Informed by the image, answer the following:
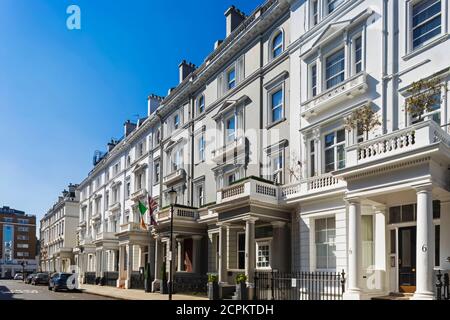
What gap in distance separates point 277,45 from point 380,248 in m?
11.9

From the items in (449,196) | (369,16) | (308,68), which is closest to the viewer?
(449,196)

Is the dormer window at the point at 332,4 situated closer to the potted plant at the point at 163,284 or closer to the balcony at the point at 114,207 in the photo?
the potted plant at the point at 163,284

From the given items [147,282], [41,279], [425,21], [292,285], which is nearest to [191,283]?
[147,282]

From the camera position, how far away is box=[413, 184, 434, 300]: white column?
1299 centimetres

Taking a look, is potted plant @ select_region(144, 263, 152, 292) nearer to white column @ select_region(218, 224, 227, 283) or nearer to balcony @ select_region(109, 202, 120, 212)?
white column @ select_region(218, 224, 227, 283)

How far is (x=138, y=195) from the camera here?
41.2 metres

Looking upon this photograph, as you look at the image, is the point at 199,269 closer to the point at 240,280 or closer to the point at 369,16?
the point at 240,280

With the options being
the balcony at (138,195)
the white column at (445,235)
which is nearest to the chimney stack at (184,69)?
the balcony at (138,195)

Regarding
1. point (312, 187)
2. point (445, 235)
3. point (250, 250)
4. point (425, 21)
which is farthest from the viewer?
point (250, 250)

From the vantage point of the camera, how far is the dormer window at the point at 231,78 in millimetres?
28511

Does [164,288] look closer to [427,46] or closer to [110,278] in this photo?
[110,278]

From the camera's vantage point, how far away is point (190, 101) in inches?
1326
